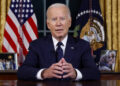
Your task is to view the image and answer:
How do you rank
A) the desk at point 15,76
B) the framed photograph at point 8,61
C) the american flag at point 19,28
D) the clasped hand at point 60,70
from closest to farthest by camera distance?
1. the clasped hand at point 60,70
2. the desk at point 15,76
3. the framed photograph at point 8,61
4. the american flag at point 19,28

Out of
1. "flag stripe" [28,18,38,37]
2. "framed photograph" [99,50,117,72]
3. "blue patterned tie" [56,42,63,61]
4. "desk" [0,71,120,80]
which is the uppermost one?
"flag stripe" [28,18,38,37]

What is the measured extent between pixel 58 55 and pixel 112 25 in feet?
10.7

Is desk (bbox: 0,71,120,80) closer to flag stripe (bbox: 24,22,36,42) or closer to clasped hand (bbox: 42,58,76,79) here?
flag stripe (bbox: 24,22,36,42)

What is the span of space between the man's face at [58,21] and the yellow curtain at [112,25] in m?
3.23

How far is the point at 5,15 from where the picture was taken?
5.28 m

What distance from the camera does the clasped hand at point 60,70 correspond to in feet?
6.64

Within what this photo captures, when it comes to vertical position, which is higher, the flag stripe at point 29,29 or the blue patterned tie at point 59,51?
the flag stripe at point 29,29

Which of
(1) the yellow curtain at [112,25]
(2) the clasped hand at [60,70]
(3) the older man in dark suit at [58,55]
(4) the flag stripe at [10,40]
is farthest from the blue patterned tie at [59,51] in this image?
(1) the yellow curtain at [112,25]

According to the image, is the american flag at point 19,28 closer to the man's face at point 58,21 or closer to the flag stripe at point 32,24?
the flag stripe at point 32,24

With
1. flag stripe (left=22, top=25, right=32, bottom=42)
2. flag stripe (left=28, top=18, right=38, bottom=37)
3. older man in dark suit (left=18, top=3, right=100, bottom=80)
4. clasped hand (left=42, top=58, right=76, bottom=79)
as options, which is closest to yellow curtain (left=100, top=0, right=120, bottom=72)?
flag stripe (left=28, top=18, right=38, bottom=37)

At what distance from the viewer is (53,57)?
2291mm

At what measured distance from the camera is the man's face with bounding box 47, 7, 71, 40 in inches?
85.8

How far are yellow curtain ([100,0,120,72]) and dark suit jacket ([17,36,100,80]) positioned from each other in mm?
3051

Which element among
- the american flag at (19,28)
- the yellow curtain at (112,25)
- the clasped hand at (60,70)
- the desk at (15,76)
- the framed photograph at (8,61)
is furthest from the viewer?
the yellow curtain at (112,25)
